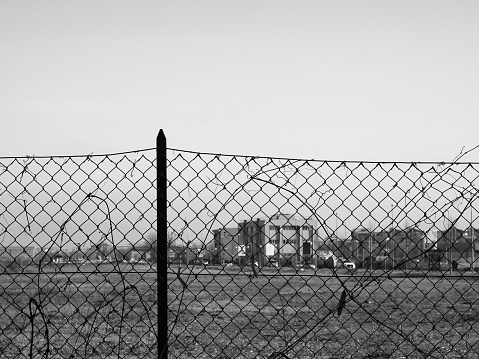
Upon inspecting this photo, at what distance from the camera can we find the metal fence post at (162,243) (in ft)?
9.53

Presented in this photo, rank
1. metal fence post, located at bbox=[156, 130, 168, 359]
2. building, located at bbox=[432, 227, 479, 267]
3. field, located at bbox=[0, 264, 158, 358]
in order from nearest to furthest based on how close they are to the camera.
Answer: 1. metal fence post, located at bbox=[156, 130, 168, 359]
2. field, located at bbox=[0, 264, 158, 358]
3. building, located at bbox=[432, 227, 479, 267]

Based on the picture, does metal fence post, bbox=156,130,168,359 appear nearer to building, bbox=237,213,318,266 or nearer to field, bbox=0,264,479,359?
field, bbox=0,264,479,359

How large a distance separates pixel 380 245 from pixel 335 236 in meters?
0.26

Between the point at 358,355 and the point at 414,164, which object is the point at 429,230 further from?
the point at 358,355

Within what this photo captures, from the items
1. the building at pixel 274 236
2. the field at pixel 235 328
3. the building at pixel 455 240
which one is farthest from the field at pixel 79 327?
the building at pixel 455 240

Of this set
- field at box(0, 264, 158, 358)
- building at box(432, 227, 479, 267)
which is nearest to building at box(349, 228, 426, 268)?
building at box(432, 227, 479, 267)

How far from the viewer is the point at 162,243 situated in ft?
9.68

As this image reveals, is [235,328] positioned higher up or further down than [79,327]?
further down

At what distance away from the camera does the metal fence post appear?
2906 mm

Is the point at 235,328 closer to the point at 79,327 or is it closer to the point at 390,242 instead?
the point at 79,327

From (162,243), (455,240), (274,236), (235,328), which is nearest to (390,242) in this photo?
(455,240)

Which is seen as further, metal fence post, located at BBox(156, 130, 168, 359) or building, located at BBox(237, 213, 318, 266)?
building, located at BBox(237, 213, 318, 266)

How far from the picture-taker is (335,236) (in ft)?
10.8

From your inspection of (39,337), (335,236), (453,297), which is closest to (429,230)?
(335,236)
